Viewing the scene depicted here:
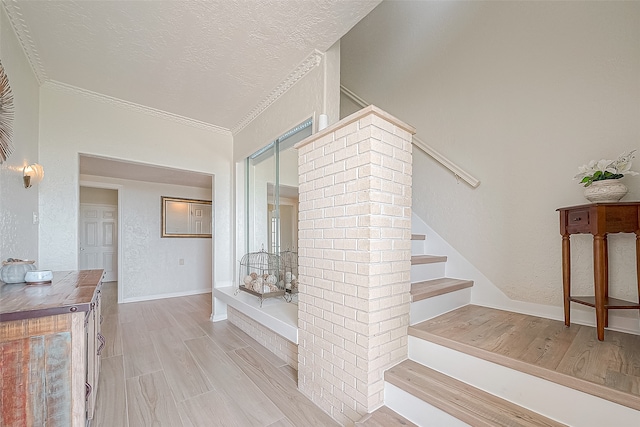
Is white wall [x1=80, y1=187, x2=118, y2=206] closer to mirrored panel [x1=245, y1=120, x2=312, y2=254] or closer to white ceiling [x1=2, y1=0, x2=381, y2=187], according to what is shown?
white ceiling [x1=2, y1=0, x2=381, y2=187]


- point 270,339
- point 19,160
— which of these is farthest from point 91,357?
point 19,160

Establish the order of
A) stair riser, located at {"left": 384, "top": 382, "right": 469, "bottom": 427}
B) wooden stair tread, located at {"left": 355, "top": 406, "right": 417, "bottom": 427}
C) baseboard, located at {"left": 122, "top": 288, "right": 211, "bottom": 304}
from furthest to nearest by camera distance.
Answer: baseboard, located at {"left": 122, "top": 288, "right": 211, "bottom": 304}
wooden stair tread, located at {"left": 355, "top": 406, "right": 417, "bottom": 427}
stair riser, located at {"left": 384, "top": 382, "right": 469, "bottom": 427}

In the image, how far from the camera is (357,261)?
1512mm

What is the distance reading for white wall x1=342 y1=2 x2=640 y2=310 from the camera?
1758mm

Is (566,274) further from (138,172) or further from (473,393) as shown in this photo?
(138,172)

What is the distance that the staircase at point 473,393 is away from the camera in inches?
42.6

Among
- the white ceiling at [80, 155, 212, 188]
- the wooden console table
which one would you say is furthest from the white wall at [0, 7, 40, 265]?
the wooden console table

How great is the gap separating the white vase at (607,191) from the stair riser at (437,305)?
111 centimetres

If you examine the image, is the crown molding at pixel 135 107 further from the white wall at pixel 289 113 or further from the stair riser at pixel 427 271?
the stair riser at pixel 427 271

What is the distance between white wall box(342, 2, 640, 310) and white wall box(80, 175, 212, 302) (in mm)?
4436

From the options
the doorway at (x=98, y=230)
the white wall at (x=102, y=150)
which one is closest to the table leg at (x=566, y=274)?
the white wall at (x=102, y=150)

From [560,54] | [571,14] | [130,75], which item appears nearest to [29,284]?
[130,75]

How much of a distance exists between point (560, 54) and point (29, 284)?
13.0 feet

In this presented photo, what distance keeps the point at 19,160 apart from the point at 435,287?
3359 millimetres
